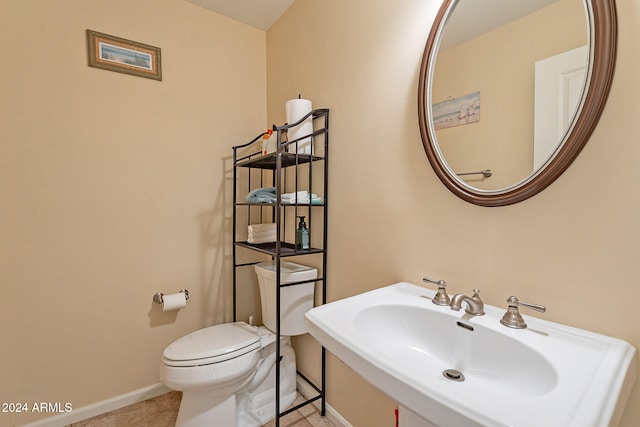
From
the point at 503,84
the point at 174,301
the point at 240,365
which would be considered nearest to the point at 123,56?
the point at 174,301

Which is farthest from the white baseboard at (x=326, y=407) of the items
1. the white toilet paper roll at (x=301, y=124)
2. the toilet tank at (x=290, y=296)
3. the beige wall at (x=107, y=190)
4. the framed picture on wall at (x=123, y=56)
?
the framed picture on wall at (x=123, y=56)

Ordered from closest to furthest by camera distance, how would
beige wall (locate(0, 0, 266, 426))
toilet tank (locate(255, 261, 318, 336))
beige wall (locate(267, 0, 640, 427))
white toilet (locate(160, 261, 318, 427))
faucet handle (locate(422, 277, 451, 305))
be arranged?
beige wall (locate(267, 0, 640, 427)), faucet handle (locate(422, 277, 451, 305)), white toilet (locate(160, 261, 318, 427)), beige wall (locate(0, 0, 266, 426)), toilet tank (locate(255, 261, 318, 336))

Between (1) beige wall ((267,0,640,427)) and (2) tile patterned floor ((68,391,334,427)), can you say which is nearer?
(1) beige wall ((267,0,640,427))

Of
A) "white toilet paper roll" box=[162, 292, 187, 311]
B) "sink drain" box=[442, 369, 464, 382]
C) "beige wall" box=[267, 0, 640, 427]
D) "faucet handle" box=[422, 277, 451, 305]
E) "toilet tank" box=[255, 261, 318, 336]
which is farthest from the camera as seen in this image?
"white toilet paper roll" box=[162, 292, 187, 311]

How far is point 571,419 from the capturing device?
0.44 metres

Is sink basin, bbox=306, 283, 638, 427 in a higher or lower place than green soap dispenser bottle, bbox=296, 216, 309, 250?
lower

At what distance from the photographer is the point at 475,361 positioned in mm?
789

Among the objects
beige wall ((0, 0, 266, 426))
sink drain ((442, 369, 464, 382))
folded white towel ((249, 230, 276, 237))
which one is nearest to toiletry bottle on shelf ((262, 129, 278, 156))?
beige wall ((0, 0, 266, 426))

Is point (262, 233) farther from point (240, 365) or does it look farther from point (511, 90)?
point (511, 90)

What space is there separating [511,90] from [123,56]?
6.28 ft

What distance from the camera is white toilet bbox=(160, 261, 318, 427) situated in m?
1.29

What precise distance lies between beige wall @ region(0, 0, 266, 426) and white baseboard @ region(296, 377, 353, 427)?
706mm

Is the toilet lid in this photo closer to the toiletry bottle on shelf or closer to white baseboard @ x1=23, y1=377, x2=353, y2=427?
white baseboard @ x1=23, y1=377, x2=353, y2=427

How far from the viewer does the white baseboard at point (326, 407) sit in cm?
144
